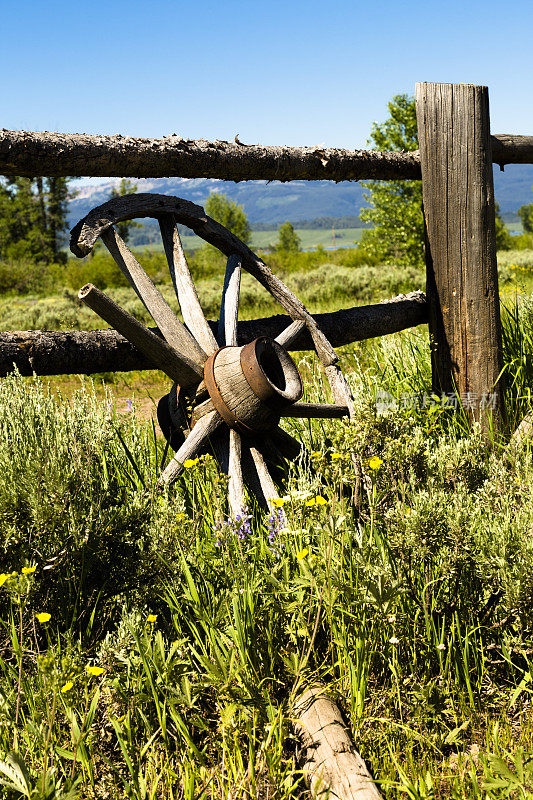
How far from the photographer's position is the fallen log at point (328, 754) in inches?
62.5

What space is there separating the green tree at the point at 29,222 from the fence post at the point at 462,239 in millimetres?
39931

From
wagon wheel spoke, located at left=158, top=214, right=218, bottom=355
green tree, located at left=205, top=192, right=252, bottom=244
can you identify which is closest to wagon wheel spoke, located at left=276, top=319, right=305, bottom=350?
wagon wheel spoke, located at left=158, top=214, right=218, bottom=355

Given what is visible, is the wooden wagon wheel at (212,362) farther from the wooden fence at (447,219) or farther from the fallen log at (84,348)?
the wooden fence at (447,219)

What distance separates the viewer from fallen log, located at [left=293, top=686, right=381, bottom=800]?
5.21ft

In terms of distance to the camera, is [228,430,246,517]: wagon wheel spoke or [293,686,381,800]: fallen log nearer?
[293,686,381,800]: fallen log

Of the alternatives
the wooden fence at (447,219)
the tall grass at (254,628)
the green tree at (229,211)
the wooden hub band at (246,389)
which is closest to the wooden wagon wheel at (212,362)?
the wooden hub band at (246,389)

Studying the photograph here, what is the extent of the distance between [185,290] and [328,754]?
2.12 meters

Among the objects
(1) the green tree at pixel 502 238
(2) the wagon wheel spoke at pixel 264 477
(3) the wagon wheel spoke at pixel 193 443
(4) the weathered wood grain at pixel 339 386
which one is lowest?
(2) the wagon wheel spoke at pixel 264 477

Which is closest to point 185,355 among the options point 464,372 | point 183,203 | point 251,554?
point 183,203

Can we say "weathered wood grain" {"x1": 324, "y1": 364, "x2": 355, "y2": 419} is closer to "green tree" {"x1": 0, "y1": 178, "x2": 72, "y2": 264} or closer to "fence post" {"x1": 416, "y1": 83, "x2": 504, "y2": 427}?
"fence post" {"x1": 416, "y1": 83, "x2": 504, "y2": 427}

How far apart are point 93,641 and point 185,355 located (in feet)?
4.11

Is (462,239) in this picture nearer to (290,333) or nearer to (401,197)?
(290,333)

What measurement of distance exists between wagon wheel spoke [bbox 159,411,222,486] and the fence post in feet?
5.61

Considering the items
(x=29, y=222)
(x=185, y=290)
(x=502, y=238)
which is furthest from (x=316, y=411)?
(x=502, y=238)
